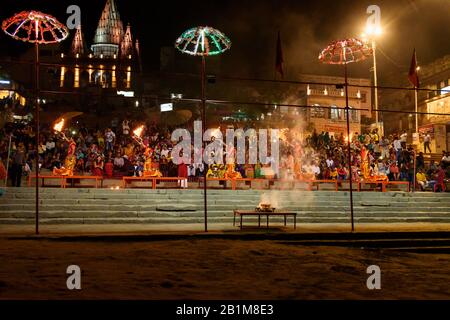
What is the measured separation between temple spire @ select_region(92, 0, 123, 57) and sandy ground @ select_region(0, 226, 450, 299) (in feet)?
Answer: 263

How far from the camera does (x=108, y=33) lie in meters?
84.6

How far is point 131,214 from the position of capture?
48.2 feet

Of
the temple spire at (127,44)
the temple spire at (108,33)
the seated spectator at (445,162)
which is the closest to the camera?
the seated spectator at (445,162)

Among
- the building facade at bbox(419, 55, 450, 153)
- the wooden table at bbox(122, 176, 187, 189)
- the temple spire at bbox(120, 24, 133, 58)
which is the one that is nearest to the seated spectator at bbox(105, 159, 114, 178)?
the wooden table at bbox(122, 176, 187, 189)

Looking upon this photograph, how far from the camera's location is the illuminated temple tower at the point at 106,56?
69.9 meters

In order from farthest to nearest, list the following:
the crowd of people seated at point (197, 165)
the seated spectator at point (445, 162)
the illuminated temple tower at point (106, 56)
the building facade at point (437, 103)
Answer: the illuminated temple tower at point (106, 56)
the building facade at point (437, 103)
the seated spectator at point (445, 162)
the crowd of people seated at point (197, 165)

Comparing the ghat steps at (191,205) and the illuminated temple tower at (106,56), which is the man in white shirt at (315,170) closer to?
the ghat steps at (191,205)

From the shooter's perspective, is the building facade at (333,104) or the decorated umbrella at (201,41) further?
the building facade at (333,104)

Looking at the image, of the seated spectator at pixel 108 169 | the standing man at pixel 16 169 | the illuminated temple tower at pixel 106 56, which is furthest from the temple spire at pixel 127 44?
the standing man at pixel 16 169

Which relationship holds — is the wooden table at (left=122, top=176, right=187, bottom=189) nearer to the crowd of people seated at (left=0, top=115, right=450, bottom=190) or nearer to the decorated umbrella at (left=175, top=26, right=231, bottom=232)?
the crowd of people seated at (left=0, top=115, right=450, bottom=190)

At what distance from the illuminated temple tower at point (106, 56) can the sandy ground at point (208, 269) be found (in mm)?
58281

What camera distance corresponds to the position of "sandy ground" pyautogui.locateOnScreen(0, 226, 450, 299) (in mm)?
5785
